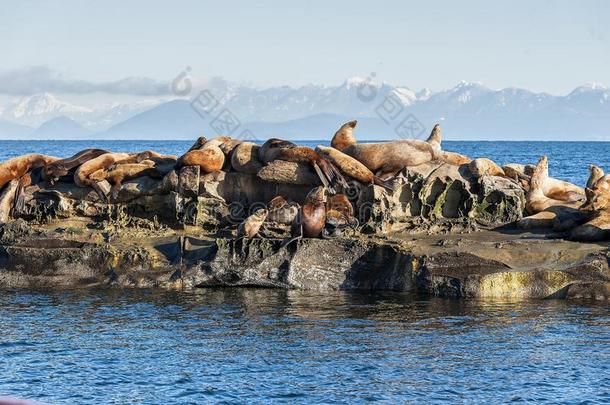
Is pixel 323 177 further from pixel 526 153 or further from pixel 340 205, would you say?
pixel 526 153

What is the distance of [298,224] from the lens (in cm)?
1681

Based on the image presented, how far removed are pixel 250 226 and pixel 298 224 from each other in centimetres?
83

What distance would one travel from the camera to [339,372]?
11.4 meters

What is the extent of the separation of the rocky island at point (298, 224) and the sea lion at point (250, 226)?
0.08 feet

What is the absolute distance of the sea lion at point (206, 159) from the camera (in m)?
18.8

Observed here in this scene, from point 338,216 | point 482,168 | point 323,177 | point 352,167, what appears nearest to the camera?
point 338,216

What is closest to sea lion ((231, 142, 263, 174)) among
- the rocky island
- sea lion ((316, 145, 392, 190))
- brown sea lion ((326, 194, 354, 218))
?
the rocky island

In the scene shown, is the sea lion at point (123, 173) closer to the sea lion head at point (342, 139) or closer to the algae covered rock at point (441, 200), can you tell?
the sea lion head at point (342, 139)

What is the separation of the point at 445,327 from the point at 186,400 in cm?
447

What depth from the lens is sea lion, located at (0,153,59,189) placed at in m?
19.7

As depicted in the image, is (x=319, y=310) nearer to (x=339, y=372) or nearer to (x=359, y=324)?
(x=359, y=324)

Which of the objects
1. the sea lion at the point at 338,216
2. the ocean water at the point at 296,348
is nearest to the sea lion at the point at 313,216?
the sea lion at the point at 338,216

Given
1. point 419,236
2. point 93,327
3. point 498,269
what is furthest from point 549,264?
point 93,327

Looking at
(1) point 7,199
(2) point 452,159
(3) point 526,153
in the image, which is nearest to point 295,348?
(2) point 452,159
